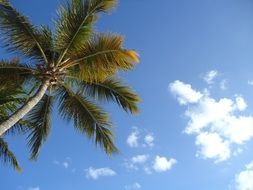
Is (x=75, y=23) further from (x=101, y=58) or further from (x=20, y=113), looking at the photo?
(x=20, y=113)

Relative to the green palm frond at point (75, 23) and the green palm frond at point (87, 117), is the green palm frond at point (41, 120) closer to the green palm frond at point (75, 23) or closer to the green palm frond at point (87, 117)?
the green palm frond at point (87, 117)

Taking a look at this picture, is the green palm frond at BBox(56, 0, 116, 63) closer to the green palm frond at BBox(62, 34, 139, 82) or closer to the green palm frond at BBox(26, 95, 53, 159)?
the green palm frond at BBox(62, 34, 139, 82)

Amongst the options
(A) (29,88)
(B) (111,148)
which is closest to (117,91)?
(B) (111,148)

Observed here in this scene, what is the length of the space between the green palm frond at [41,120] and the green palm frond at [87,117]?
72 centimetres

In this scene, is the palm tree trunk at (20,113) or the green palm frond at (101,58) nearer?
the palm tree trunk at (20,113)

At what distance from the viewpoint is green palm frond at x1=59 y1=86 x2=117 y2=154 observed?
15.2 m

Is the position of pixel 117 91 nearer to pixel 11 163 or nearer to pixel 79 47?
pixel 79 47

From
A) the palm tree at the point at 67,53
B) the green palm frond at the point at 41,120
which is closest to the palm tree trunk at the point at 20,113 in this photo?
the palm tree at the point at 67,53

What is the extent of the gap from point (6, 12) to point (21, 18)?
48 centimetres

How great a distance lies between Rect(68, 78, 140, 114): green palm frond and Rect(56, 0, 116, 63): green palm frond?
5.96ft

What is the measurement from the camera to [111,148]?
15.3 meters

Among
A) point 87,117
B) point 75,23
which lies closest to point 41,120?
point 87,117

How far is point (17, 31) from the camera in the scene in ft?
45.7

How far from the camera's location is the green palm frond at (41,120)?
15.6m
